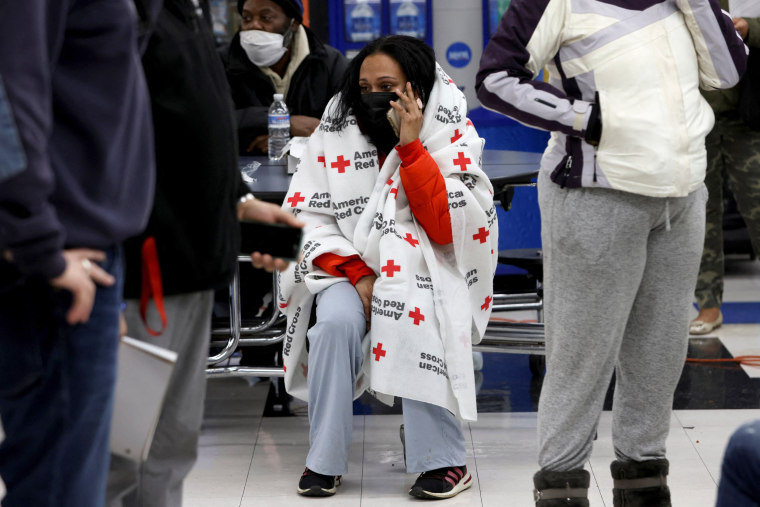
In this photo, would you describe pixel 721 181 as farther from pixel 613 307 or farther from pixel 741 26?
pixel 613 307

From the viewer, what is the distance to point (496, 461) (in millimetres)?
3002

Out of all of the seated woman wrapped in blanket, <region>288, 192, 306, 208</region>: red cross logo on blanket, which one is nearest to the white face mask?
the seated woman wrapped in blanket

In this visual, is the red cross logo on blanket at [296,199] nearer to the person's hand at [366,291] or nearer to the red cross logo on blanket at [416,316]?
the person's hand at [366,291]

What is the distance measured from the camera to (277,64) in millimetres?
4176

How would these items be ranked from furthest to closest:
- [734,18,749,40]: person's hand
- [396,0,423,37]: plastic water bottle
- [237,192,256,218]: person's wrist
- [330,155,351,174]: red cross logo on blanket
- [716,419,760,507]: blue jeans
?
[396,0,423,37]: plastic water bottle < [734,18,749,40]: person's hand < [330,155,351,174]: red cross logo on blanket < [237,192,256,218]: person's wrist < [716,419,760,507]: blue jeans

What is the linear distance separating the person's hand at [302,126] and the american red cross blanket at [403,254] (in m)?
0.90

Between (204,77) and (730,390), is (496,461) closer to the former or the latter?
(730,390)

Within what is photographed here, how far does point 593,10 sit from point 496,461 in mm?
1367

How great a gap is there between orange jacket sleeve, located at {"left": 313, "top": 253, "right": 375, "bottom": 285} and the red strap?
1.37m

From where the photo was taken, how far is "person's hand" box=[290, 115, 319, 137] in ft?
A: 12.8

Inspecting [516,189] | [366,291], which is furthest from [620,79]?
[516,189]

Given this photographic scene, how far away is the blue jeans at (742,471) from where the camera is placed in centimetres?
142

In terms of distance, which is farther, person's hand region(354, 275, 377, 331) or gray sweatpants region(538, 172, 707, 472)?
person's hand region(354, 275, 377, 331)

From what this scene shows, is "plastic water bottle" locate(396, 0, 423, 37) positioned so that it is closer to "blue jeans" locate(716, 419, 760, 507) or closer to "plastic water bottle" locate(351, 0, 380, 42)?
"plastic water bottle" locate(351, 0, 380, 42)
